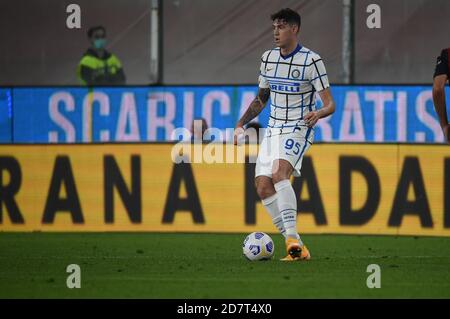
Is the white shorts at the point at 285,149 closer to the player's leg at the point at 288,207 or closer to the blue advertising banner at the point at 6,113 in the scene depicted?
the player's leg at the point at 288,207

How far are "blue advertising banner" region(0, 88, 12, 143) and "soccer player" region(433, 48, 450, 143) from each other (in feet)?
32.6

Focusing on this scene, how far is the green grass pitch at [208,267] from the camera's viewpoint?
830 centimetres

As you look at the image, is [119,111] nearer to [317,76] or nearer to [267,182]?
[267,182]

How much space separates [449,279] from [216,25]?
9.85m

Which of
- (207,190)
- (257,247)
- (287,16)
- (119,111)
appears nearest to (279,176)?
(257,247)

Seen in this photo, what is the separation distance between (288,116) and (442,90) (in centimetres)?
176

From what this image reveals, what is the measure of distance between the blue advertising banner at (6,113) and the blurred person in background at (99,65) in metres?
1.18

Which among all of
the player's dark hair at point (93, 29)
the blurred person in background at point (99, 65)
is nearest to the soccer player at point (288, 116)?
the blurred person in background at point (99, 65)

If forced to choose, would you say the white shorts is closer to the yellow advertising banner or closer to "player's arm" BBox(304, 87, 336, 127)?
"player's arm" BBox(304, 87, 336, 127)

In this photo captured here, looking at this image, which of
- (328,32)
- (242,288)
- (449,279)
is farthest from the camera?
(328,32)

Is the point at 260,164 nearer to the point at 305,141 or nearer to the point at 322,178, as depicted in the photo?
the point at 305,141

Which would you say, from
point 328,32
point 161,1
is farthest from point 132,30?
point 328,32

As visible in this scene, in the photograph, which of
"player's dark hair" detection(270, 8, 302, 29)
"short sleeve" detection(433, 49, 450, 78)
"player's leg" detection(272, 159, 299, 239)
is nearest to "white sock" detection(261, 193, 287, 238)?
"player's leg" detection(272, 159, 299, 239)

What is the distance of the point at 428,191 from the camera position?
1354cm
